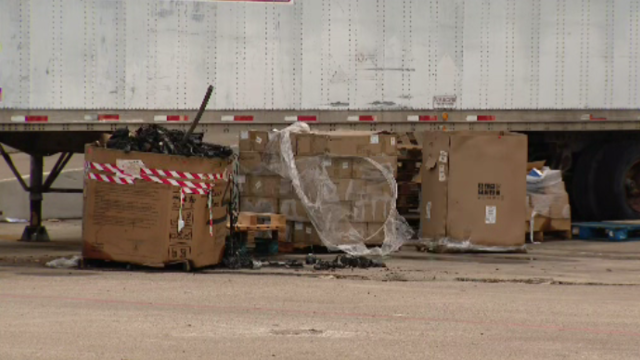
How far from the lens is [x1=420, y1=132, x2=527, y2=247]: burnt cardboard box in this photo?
48.8ft

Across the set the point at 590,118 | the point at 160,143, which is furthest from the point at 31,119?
the point at 590,118

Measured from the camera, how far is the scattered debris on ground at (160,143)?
12.6 meters

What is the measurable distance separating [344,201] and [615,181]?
5.69 m

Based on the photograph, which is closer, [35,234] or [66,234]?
[35,234]

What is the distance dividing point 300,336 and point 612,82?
10822mm

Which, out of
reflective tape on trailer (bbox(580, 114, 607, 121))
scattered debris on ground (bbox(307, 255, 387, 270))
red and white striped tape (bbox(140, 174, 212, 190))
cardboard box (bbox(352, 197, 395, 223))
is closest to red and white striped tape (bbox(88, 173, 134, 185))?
red and white striped tape (bbox(140, 174, 212, 190))

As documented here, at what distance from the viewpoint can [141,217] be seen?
12.3 m

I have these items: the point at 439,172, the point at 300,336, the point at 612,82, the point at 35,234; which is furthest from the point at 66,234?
the point at 300,336

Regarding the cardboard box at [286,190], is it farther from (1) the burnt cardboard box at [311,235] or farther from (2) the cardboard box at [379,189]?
(2) the cardboard box at [379,189]

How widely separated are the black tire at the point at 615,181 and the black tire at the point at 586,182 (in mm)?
78

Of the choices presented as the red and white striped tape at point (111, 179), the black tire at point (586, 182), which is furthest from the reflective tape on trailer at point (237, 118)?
the black tire at point (586, 182)

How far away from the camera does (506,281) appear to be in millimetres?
12117

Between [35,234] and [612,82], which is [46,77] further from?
[612,82]

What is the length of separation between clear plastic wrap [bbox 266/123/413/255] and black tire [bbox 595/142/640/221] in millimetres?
5001
